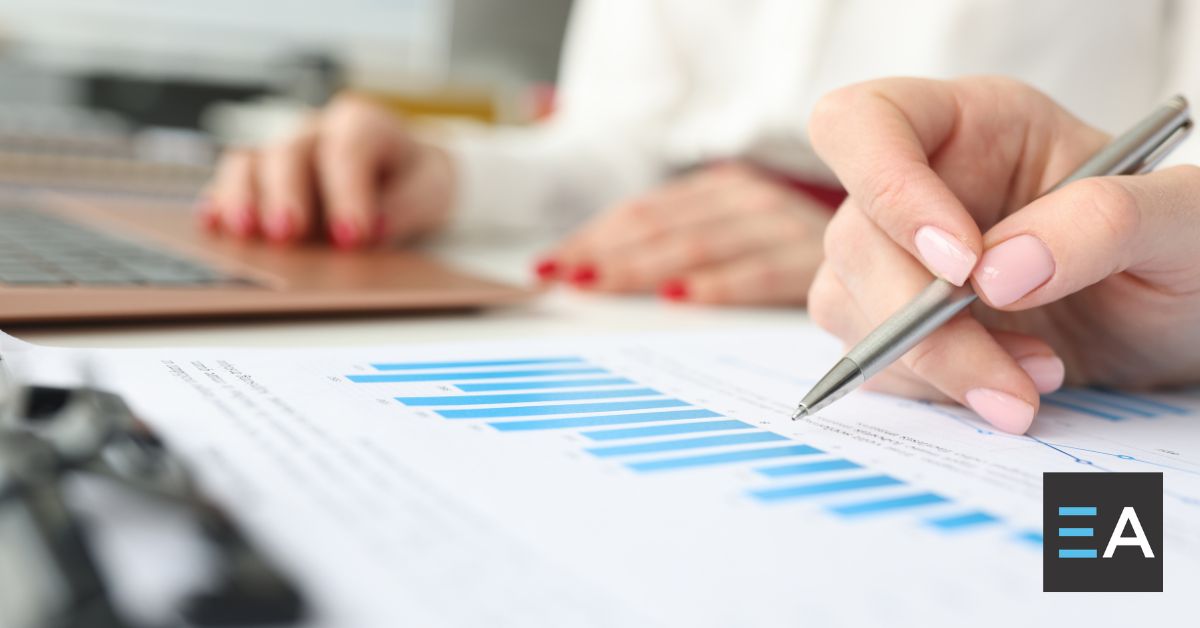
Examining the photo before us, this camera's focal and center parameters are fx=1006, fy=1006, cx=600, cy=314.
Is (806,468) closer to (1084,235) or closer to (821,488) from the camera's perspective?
(821,488)

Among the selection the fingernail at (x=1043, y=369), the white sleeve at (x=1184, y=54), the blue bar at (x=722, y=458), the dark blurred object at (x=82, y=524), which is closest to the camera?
the dark blurred object at (x=82, y=524)

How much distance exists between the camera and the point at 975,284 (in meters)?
0.34

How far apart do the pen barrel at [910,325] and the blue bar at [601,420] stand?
54 mm

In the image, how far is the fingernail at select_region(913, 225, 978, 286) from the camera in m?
A: 0.33

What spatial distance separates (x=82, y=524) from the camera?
197 millimetres

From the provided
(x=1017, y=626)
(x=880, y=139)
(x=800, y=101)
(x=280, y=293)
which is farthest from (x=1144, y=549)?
(x=800, y=101)

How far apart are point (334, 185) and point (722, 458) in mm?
488

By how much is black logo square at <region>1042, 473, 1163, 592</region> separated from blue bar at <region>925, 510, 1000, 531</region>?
14 mm

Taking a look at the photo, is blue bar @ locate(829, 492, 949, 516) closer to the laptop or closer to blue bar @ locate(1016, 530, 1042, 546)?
blue bar @ locate(1016, 530, 1042, 546)

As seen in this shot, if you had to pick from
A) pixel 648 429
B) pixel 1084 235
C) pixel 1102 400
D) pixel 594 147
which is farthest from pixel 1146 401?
pixel 594 147

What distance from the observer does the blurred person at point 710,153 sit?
0.65m

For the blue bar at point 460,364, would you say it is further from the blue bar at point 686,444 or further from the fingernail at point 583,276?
the fingernail at point 583,276

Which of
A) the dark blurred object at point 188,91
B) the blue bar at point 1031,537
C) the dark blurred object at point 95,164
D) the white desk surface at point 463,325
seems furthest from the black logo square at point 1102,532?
the dark blurred object at point 188,91

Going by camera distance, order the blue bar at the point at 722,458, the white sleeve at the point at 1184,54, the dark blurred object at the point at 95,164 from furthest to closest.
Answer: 1. the dark blurred object at the point at 95,164
2. the white sleeve at the point at 1184,54
3. the blue bar at the point at 722,458
